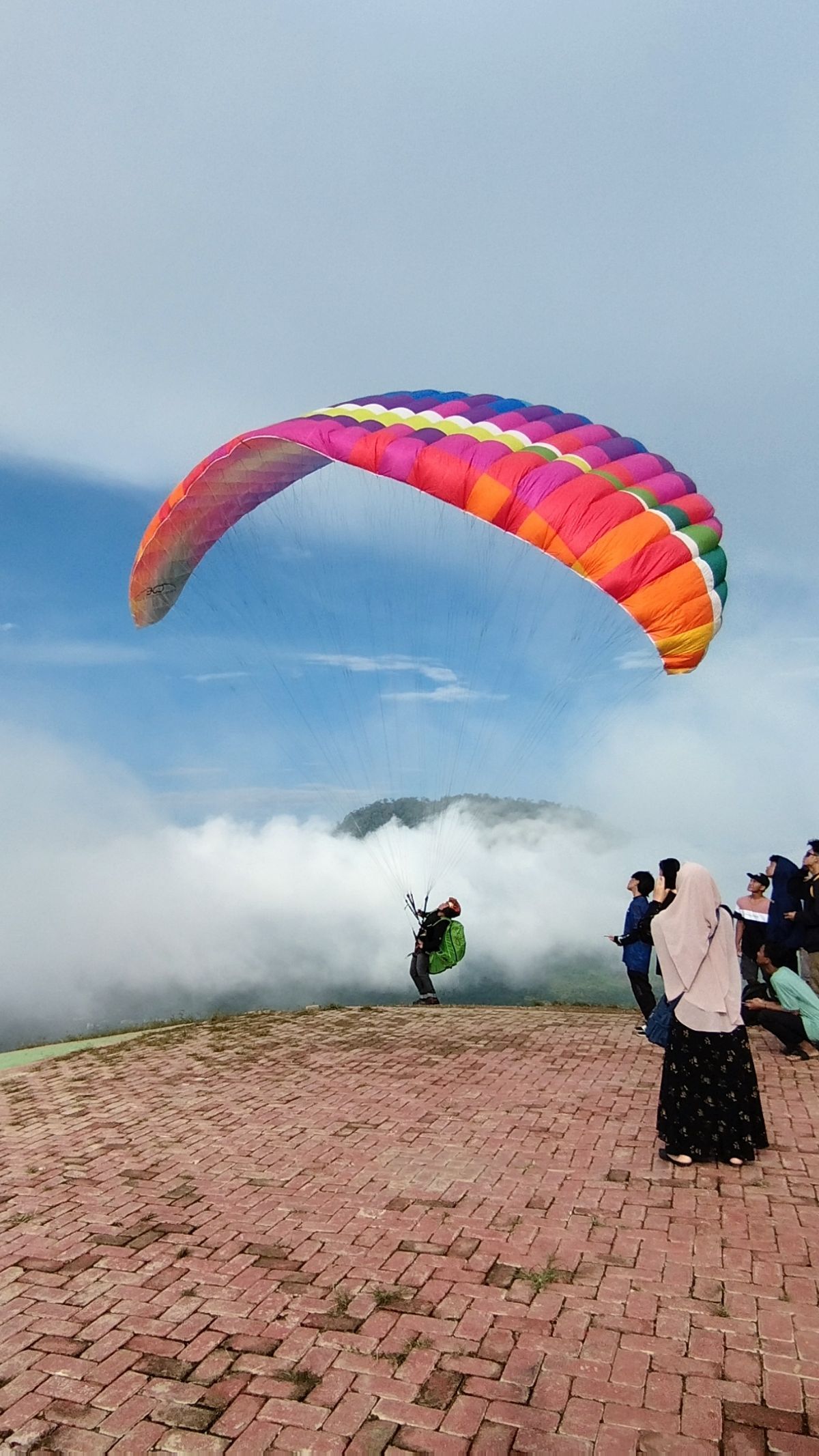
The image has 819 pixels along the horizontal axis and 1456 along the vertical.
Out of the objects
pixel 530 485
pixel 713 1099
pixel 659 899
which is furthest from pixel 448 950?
pixel 713 1099

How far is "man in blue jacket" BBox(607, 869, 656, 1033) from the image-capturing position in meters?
8.89

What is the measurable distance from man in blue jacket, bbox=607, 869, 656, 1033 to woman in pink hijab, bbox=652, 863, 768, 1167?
279 centimetres

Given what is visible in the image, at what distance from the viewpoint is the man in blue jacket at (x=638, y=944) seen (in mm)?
8891

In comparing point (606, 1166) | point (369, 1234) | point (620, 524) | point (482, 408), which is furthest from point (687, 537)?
point (369, 1234)

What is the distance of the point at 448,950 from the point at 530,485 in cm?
658

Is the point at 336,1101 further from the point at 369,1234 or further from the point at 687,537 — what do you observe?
the point at 687,537

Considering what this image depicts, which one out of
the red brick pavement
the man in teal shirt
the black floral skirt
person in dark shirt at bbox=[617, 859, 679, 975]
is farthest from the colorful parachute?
the red brick pavement

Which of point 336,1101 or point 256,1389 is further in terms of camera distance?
point 336,1101

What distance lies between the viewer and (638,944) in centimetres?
890

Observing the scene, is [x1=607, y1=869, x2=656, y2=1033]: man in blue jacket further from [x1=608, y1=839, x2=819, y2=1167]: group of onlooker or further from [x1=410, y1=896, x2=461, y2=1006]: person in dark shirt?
[x1=410, y1=896, x2=461, y2=1006]: person in dark shirt

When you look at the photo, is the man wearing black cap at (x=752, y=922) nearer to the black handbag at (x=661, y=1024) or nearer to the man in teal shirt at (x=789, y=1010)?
the man in teal shirt at (x=789, y=1010)

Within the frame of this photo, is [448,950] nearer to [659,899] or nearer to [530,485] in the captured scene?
[659,899]

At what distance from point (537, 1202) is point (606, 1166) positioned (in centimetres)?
74

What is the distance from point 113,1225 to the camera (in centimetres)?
541
